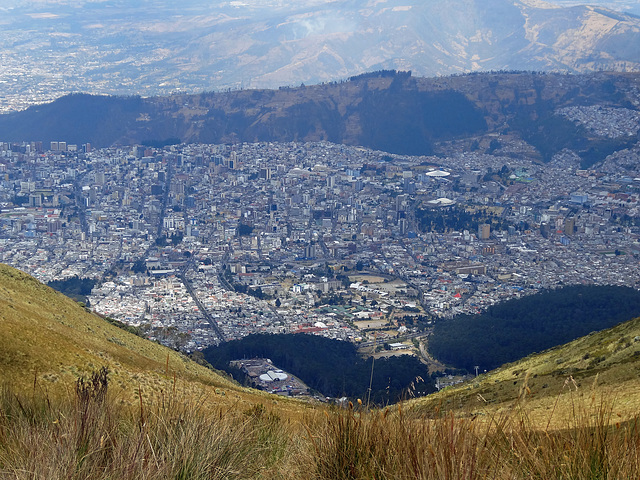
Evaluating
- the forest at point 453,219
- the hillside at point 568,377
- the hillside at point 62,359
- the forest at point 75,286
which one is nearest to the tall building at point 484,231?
the forest at point 453,219

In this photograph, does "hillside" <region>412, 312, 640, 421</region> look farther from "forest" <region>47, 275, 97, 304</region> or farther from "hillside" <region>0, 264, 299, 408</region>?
"forest" <region>47, 275, 97, 304</region>

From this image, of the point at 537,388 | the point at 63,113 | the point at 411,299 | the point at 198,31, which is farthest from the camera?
the point at 198,31

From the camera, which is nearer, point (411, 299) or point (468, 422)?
point (468, 422)

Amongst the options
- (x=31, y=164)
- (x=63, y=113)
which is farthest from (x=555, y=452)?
(x=63, y=113)

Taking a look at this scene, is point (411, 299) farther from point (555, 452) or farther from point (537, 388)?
point (555, 452)

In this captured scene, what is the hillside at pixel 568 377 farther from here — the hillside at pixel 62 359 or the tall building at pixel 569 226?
the tall building at pixel 569 226
